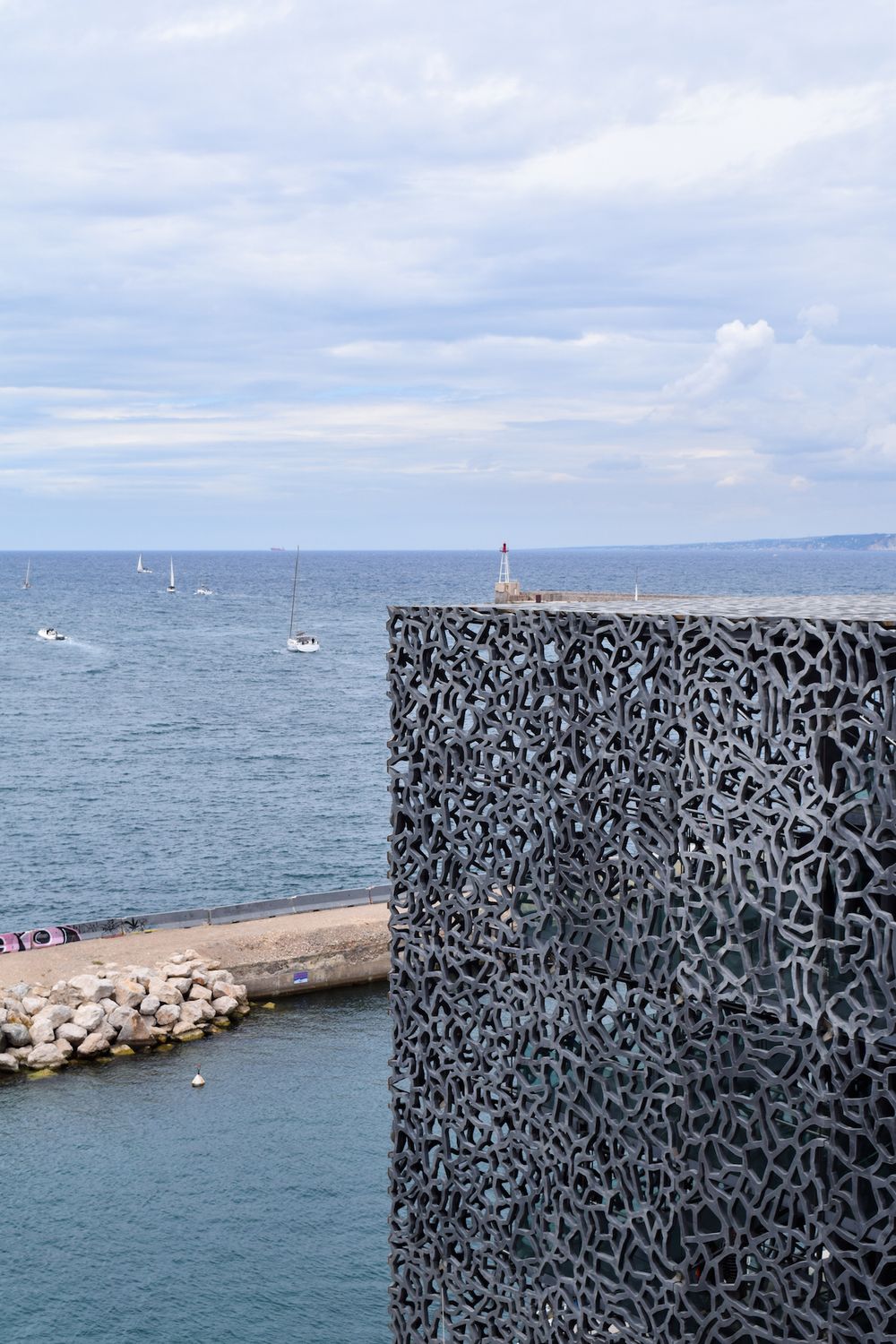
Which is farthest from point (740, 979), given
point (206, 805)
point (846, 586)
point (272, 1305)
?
point (846, 586)

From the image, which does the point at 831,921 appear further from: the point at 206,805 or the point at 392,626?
the point at 206,805

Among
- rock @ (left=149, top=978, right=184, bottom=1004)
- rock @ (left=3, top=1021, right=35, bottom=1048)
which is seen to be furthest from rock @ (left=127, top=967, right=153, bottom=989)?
rock @ (left=3, top=1021, right=35, bottom=1048)

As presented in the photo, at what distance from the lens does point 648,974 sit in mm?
14789

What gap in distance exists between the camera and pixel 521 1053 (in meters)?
16.2

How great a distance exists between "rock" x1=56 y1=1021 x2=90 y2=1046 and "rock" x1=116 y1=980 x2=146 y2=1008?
4.75 ft

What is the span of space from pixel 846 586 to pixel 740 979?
641ft

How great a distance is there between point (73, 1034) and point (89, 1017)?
582 mm

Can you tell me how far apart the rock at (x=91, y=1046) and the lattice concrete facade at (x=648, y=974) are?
1802cm

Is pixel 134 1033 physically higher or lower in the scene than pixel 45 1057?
higher

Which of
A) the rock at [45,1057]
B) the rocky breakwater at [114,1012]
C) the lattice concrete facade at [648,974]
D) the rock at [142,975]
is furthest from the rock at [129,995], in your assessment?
the lattice concrete facade at [648,974]

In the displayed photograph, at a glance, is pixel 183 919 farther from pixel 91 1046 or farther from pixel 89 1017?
pixel 91 1046

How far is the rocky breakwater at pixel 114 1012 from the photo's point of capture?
110ft

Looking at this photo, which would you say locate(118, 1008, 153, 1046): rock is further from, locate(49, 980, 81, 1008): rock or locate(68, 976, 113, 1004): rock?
locate(49, 980, 81, 1008): rock

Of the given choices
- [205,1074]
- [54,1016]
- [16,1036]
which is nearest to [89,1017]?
[54,1016]
